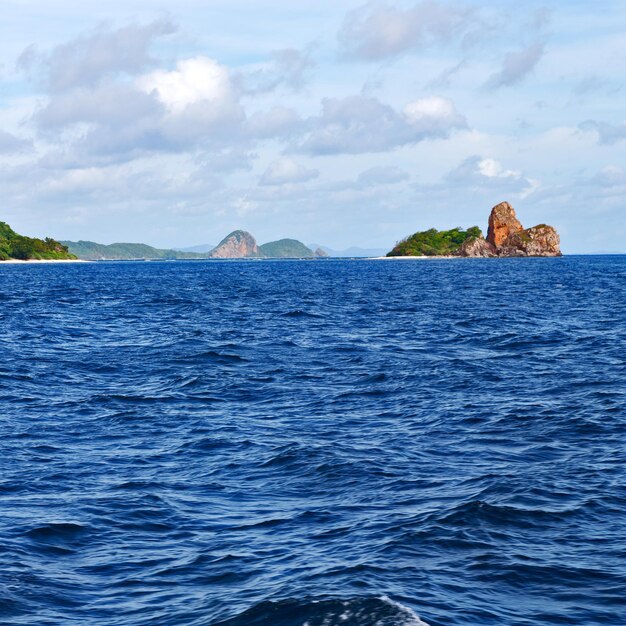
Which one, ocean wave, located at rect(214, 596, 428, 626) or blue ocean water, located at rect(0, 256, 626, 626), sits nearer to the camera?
ocean wave, located at rect(214, 596, 428, 626)

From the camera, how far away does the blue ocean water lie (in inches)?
502

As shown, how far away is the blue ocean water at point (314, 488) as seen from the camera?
12758 mm

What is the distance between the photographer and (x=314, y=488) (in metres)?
18.7

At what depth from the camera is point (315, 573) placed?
13.6 meters

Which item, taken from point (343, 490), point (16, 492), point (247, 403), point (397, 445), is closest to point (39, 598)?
point (16, 492)

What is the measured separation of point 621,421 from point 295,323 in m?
35.6

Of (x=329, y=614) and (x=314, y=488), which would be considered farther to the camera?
(x=314, y=488)

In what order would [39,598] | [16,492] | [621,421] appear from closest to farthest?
[39,598]
[16,492]
[621,421]

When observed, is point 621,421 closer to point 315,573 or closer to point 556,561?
point 556,561

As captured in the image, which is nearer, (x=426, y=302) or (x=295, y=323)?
(x=295, y=323)

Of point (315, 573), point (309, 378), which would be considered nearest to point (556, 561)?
point (315, 573)

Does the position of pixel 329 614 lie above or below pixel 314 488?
below

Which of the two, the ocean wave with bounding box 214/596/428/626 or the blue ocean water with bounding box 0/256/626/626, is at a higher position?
the blue ocean water with bounding box 0/256/626/626

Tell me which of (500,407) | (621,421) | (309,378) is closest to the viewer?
(621,421)
